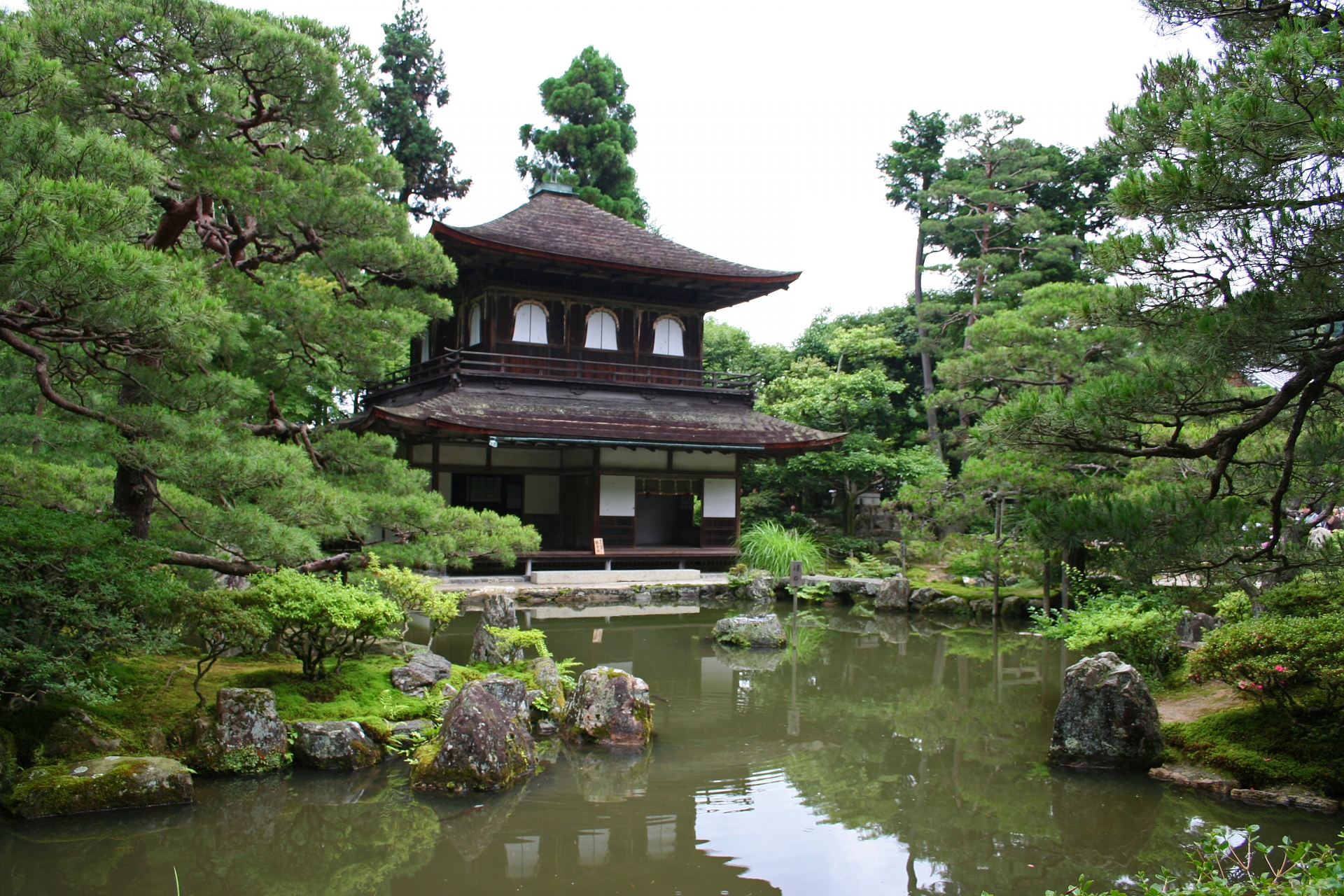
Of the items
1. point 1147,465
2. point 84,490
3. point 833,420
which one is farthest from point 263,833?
point 833,420

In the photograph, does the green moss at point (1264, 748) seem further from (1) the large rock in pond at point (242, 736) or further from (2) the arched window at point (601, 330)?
(2) the arched window at point (601, 330)

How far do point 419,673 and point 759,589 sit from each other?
9.81 m

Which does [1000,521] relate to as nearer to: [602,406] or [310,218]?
[602,406]

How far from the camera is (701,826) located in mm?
5613

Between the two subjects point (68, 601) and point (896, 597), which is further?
point (896, 597)

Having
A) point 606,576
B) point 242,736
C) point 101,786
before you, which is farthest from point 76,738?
point 606,576

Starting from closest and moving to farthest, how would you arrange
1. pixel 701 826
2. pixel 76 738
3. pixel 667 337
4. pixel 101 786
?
pixel 101 786, pixel 701 826, pixel 76 738, pixel 667 337

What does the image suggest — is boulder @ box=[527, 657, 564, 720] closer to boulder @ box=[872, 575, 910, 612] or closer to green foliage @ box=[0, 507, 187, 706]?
green foliage @ box=[0, 507, 187, 706]

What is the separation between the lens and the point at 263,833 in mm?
5289

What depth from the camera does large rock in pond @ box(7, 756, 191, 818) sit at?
528 centimetres

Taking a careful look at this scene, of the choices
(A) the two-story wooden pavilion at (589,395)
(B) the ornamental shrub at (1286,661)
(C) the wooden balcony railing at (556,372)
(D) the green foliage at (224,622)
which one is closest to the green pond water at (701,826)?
(B) the ornamental shrub at (1286,661)

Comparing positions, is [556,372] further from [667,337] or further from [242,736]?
[242,736]

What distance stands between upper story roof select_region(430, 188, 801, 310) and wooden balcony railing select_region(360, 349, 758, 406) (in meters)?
1.82

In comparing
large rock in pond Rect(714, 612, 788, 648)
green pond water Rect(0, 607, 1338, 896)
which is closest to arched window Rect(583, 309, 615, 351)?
large rock in pond Rect(714, 612, 788, 648)
